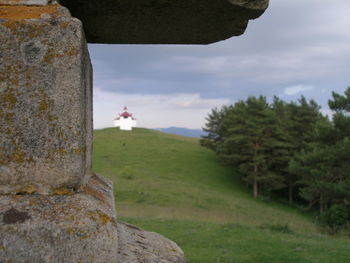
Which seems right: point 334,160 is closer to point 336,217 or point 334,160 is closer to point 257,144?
point 336,217

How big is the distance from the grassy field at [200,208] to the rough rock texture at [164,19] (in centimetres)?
575

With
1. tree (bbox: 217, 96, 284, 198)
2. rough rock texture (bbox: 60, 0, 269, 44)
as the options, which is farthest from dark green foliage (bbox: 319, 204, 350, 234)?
rough rock texture (bbox: 60, 0, 269, 44)

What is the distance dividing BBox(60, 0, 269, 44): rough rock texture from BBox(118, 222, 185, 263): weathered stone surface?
1.26 m

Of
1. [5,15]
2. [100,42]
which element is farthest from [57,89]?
[100,42]

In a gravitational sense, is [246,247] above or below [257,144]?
below

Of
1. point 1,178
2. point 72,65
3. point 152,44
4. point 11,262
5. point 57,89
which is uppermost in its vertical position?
point 152,44

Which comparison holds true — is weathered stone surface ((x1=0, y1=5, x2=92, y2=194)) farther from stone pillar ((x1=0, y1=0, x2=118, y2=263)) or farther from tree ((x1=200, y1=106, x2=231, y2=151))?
tree ((x1=200, y1=106, x2=231, y2=151))

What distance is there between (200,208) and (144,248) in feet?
75.1

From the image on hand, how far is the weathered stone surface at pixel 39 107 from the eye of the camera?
5.03ft

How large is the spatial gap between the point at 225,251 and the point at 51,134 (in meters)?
7.08

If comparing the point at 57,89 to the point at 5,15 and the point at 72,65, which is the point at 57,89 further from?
the point at 5,15

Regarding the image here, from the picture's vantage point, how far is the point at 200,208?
24.4m

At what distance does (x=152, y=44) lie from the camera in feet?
8.34

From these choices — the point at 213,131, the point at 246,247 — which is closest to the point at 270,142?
the point at 213,131
